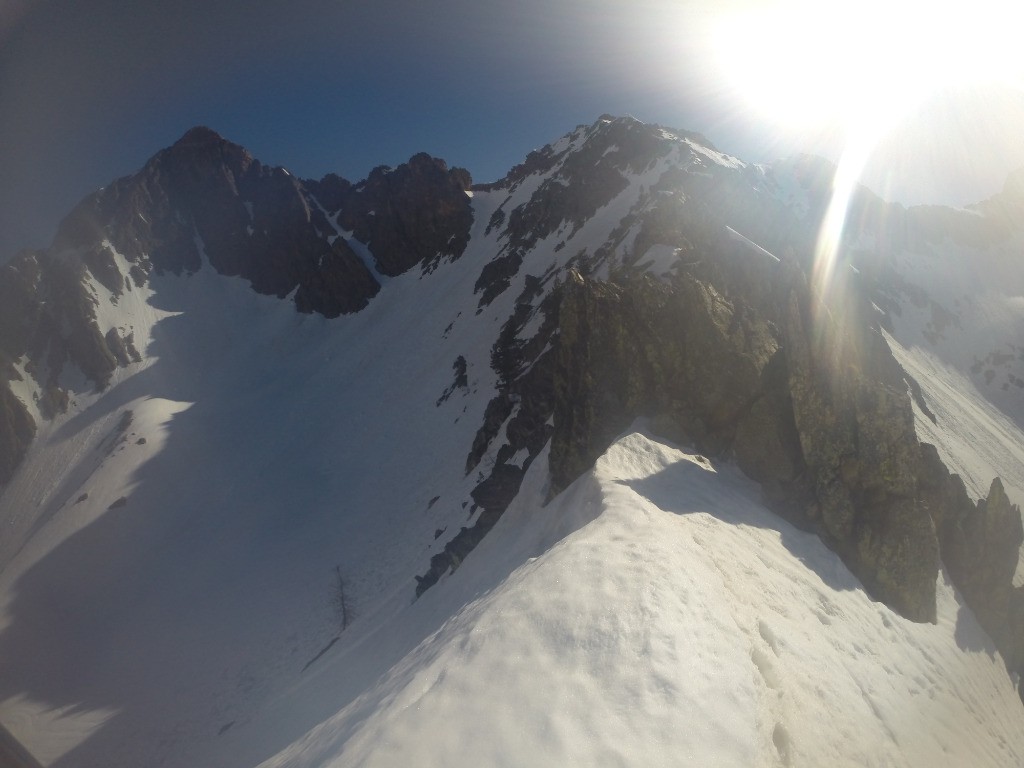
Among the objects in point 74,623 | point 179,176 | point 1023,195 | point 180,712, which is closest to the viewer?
point 180,712

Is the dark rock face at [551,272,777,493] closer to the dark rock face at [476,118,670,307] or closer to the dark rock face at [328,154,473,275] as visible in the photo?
the dark rock face at [476,118,670,307]

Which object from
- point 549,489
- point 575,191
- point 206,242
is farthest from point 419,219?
point 549,489

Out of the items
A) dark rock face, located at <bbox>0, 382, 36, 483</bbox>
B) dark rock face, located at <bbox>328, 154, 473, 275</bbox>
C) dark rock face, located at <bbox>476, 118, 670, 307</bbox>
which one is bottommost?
dark rock face, located at <bbox>0, 382, 36, 483</bbox>

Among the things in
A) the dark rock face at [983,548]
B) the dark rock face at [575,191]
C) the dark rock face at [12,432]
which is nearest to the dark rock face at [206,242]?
the dark rock face at [12,432]

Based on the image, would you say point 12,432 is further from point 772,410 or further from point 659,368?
point 772,410

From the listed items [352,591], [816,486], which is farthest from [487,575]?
[352,591]

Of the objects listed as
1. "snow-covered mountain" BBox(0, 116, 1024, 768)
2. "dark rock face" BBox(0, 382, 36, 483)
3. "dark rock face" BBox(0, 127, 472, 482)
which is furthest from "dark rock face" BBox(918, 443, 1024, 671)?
"dark rock face" BBox(0, 382, 36, 483)

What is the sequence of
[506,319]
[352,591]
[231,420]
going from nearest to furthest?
[352,591]
[506,319]
[231,420]

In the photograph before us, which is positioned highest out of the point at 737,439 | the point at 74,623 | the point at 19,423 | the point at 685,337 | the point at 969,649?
the point at 685,337

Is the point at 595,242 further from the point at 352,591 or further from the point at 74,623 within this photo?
the point at 74,623
